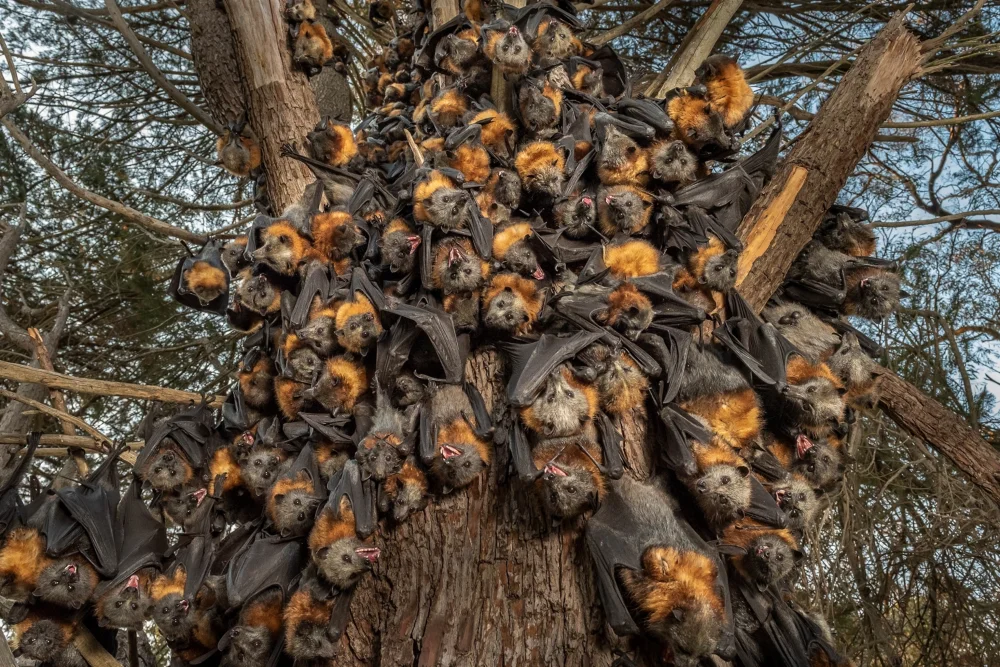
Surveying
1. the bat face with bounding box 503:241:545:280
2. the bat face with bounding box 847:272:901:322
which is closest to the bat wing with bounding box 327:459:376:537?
the bat face with bounding box 503:241:545:280

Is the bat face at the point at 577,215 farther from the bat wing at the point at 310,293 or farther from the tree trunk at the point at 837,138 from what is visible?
the bat wing at the point at 310,293

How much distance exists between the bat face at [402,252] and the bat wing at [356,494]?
1053 millimetres

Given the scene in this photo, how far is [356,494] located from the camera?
3027 millimetres

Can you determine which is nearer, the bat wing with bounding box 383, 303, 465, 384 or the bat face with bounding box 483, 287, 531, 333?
the bat wing with bounding box 383, 303, 465, 384

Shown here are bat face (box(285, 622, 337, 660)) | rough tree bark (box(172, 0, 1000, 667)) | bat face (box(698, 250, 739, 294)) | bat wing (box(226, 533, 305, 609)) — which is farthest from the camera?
bat face (box(698, 250, 739, 294))

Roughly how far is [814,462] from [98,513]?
12.6 ft

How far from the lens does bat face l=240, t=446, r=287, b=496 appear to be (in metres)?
3.58

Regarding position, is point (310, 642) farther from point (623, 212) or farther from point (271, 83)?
point (271, 83)

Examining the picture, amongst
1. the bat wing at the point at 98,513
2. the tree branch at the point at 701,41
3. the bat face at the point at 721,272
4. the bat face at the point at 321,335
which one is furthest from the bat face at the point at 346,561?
the tree branch at the point at 701,41

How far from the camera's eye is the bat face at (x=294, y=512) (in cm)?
324

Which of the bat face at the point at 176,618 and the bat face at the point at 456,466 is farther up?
the bat face at the point at 456,466

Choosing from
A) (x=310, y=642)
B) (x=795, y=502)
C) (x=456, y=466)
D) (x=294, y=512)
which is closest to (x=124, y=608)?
(x=294, y=512)

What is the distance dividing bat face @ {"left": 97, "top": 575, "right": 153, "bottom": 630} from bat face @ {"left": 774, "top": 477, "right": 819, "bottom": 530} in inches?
125

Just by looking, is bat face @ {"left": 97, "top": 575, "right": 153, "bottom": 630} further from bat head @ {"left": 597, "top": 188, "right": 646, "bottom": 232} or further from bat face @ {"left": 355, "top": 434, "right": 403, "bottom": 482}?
bat head @ {"left": 597, "top": 188, "right": 646, "bottom": 232}
